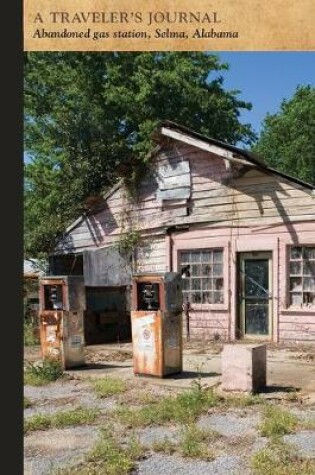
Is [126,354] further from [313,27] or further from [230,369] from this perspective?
[313,27]

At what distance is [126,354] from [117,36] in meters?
8.53

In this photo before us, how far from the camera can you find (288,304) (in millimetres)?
12172

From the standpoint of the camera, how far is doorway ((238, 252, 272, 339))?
12.5 meters

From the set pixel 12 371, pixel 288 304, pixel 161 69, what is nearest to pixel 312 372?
pixel 288 304

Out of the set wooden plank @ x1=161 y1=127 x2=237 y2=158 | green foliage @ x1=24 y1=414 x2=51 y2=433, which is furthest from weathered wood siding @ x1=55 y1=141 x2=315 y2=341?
green foliage @ x1=24 y1=414 x2=51 y2=433

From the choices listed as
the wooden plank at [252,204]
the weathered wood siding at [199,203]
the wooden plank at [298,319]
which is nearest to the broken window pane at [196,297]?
the weathered wood siding at [199,203]

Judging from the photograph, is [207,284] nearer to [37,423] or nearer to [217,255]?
[217,255]

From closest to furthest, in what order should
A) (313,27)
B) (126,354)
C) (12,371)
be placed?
(12,371) → (313,27) → (126,354)

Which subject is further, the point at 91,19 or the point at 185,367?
the point at 185,367

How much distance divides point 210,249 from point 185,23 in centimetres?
1012

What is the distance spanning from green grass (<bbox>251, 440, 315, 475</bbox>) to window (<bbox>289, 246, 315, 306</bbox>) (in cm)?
719

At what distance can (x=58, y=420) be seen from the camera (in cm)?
627

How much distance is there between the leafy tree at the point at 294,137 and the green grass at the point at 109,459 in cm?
3145

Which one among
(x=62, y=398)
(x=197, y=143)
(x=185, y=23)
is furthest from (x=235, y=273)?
(x=185, y=23)
